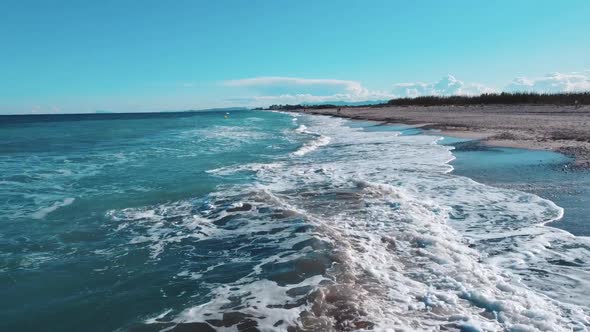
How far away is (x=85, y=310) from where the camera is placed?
176 inches

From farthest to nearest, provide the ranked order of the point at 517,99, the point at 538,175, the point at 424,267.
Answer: the point at 517,99 → the point at 538,175 → the point at 424,267

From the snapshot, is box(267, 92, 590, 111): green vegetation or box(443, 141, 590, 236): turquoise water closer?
box(443, 141, 590, 236): turquoise water

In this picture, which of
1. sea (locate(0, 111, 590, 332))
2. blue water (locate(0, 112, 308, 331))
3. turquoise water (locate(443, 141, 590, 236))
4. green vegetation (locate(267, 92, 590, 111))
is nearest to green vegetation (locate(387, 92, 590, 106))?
green vegetation (locate(267, 92, 590, 111))

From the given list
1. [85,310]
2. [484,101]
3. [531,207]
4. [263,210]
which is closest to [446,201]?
[531,207]

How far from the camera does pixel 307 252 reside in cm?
596

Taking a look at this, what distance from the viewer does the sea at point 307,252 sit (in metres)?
4.23

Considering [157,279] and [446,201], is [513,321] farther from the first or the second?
[446,201]

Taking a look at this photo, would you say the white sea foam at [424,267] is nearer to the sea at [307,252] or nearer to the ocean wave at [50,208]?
the sea at [307,252]

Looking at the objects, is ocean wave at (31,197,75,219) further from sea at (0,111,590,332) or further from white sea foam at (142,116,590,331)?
white sea foam at (142,116,590,331)

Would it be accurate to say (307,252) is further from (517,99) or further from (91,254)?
(517,99)

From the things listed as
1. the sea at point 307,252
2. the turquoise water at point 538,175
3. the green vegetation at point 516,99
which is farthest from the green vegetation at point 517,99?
the sea at point 307,252

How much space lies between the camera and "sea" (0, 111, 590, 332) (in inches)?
167

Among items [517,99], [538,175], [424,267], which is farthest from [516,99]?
[424,267]

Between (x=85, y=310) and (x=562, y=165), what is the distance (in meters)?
11.6
